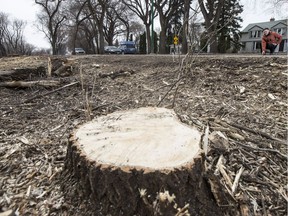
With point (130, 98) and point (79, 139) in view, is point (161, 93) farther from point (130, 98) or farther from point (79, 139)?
point (79, 139)

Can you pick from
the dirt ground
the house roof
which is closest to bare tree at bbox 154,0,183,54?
the dirt ground

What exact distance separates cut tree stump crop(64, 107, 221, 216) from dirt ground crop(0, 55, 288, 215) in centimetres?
9

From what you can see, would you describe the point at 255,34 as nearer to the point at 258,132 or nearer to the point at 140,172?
the point at 258,132

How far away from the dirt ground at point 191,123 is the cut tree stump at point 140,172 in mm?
90

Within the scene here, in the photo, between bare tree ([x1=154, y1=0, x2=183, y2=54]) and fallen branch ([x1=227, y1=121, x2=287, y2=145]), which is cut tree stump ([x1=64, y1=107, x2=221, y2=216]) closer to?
fallen branch ([x1=227, y1=121, x2=287, y2=145])

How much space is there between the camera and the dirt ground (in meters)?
1.55

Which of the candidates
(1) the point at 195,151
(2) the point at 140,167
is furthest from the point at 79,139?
(1) the point at 195,151

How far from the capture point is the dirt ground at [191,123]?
155 cm

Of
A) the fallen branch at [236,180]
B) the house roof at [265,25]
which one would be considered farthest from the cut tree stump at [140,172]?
the house roof at [265,25]

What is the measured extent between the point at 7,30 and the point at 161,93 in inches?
2158

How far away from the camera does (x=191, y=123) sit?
7.91ft

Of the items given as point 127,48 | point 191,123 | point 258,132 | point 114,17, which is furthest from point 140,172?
point 114,17

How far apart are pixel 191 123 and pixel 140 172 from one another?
123 cm

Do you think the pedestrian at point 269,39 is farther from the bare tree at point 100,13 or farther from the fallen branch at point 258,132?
the bare tree at point 100,13
